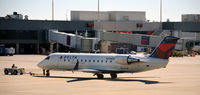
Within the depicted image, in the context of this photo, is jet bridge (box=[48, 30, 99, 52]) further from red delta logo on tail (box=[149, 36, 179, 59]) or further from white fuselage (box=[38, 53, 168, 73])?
red delta logo on tail (box=[149, 36, 179, 59])

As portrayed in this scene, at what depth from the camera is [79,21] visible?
113688 mm

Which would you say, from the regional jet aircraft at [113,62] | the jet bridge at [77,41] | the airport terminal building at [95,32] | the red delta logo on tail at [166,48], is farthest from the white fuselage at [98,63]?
the airport terminal building at [95,32]

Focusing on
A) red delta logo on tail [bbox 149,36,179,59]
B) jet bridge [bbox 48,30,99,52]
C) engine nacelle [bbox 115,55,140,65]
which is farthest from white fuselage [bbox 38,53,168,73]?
jet bridge [bbox 48,30,99,52]

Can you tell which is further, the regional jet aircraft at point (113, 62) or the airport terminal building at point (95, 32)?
the airport terminal building at point (95, 32)

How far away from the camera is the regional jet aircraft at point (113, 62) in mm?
46812

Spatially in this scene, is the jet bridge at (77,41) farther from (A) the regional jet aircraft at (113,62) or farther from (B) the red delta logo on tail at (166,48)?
(B) the red delta logo on tail at (166,48)

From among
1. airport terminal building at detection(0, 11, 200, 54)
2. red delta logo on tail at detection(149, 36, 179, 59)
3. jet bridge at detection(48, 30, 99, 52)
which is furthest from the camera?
airport terminal building at detection(0, 11, 200, 54)

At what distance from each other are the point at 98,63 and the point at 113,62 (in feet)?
6.53

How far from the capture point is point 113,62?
4875 centimetres

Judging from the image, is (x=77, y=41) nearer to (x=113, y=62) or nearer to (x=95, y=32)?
(x=95, y=32)

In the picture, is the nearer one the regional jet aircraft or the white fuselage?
the regional jet aircraft

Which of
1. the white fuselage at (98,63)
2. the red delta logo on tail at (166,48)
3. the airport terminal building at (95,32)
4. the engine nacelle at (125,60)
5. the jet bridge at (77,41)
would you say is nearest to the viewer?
the red delta logo on tail at (166,48)

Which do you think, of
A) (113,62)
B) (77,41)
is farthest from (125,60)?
(77,41)

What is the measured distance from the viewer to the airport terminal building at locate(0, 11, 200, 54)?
330 ft
